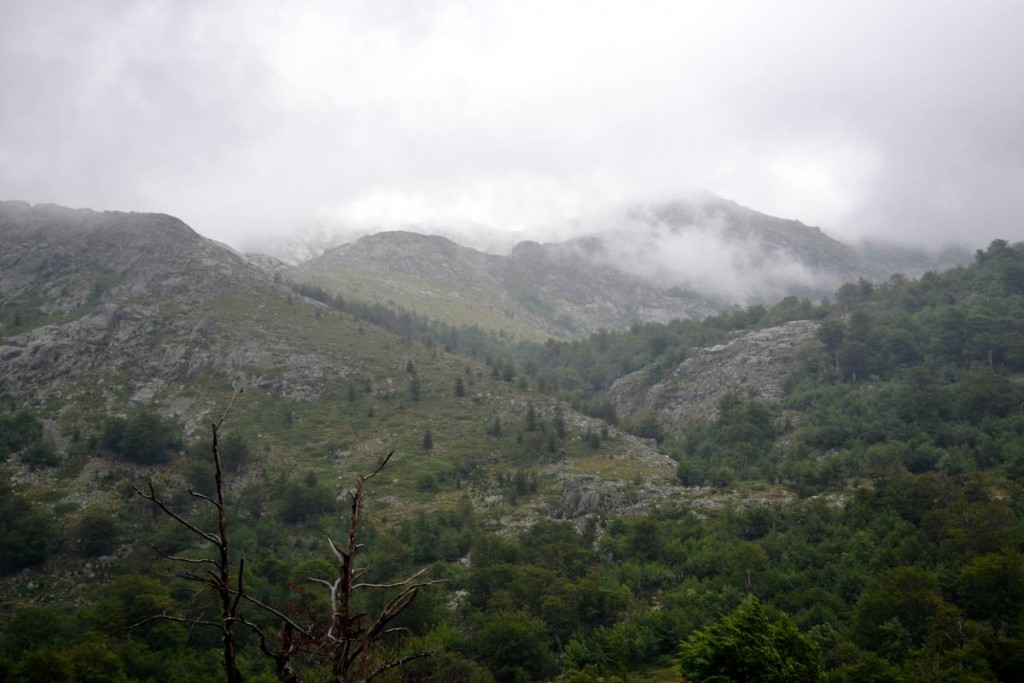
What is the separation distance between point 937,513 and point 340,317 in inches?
4015

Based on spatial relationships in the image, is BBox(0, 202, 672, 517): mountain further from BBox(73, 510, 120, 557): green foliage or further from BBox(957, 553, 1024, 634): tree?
BBox(957, 553, 1024, 634): tree

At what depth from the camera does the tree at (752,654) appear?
23.4 m

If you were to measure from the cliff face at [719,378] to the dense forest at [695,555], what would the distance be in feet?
21.5

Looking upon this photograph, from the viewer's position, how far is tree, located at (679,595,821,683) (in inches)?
920

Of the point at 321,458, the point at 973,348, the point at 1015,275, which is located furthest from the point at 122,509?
the point at 1015,275

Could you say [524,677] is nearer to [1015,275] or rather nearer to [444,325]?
[1015,275]

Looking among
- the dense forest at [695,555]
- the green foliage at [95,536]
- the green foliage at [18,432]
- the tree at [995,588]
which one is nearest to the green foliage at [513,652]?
the dense forest at [695,555]

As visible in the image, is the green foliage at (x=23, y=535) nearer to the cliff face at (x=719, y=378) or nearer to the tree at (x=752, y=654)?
the tree at (x=752, y=654)

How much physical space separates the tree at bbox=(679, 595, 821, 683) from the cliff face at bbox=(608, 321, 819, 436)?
78.0 meters

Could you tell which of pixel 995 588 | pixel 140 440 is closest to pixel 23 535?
pixel 140 440

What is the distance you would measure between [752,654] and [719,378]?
9322 cm

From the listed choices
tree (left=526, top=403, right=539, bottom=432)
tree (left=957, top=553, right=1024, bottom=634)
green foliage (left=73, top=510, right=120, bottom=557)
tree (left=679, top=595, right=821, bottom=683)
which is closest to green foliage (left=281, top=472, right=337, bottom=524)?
green foliage (left=73, top=510, right=120, bottom=557)

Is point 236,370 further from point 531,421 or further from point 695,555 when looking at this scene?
point 695,555

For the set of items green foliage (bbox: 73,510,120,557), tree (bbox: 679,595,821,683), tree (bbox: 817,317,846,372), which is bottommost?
green foliage (bbox: 73,510,120,557)
